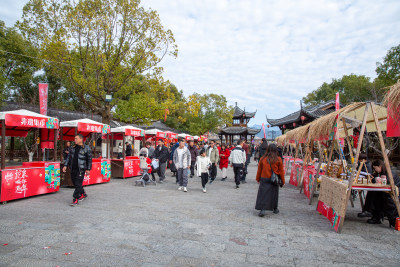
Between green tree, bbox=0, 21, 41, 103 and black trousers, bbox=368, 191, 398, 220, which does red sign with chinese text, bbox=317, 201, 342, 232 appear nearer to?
black trousers, bbox=368, 191, 398, 220

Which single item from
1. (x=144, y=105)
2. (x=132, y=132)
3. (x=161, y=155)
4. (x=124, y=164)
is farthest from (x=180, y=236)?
(x=144, y=105)

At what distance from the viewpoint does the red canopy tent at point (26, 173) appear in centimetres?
666

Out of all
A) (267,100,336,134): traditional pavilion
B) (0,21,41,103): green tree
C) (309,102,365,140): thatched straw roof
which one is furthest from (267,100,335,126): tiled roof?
(0,21,41,103): green tree

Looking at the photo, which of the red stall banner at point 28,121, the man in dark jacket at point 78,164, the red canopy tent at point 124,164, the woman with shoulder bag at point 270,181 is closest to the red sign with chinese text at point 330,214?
the woman with shoulder bag at point 270,181

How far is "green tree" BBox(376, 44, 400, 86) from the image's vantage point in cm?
1833

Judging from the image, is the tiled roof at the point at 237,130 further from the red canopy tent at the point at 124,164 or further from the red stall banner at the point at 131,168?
the red canopy tent at the point at 124,164

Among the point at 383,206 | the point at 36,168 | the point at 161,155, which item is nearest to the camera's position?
the point at 383,206

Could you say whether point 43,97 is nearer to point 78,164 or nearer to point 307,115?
point 78,164

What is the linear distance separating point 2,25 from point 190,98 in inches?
555

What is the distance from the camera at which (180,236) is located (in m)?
4.45

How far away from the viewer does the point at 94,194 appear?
8.20 metres

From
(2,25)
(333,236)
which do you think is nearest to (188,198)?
(333,236)

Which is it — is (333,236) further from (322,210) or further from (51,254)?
(51,254)

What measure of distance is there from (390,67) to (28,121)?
71.6ft
